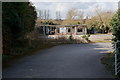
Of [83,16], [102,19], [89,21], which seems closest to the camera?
[102,19]

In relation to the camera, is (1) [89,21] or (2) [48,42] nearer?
(2) [48,42]

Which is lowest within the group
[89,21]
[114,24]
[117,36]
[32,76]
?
[32,76]

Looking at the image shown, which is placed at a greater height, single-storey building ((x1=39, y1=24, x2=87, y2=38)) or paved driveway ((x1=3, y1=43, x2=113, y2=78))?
single-storey building ((x1=39, y1=24, x2=87, y2=38))

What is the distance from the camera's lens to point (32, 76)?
6141 millimetres

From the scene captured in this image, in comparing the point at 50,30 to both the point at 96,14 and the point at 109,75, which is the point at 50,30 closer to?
the point at 96,14

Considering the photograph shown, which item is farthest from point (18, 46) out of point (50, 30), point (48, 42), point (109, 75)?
point (50, 30)

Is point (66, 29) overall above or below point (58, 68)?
above

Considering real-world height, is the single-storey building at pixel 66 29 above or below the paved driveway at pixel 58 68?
above

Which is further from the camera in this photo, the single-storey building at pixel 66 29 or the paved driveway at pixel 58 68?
the single-storey building at pixel 66 29

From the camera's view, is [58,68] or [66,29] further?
[66,29]

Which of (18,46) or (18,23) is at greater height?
(18,23)

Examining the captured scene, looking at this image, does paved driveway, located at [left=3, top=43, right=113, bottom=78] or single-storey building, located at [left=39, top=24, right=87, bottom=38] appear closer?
paved driveway, located at [left=3, top=43, right=113, bottom=78]

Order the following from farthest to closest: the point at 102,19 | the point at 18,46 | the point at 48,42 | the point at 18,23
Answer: the point at 102,19 → the point at 48,42 → the point at 18,46 → the point at 18,23

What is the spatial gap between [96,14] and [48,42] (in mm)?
17872
